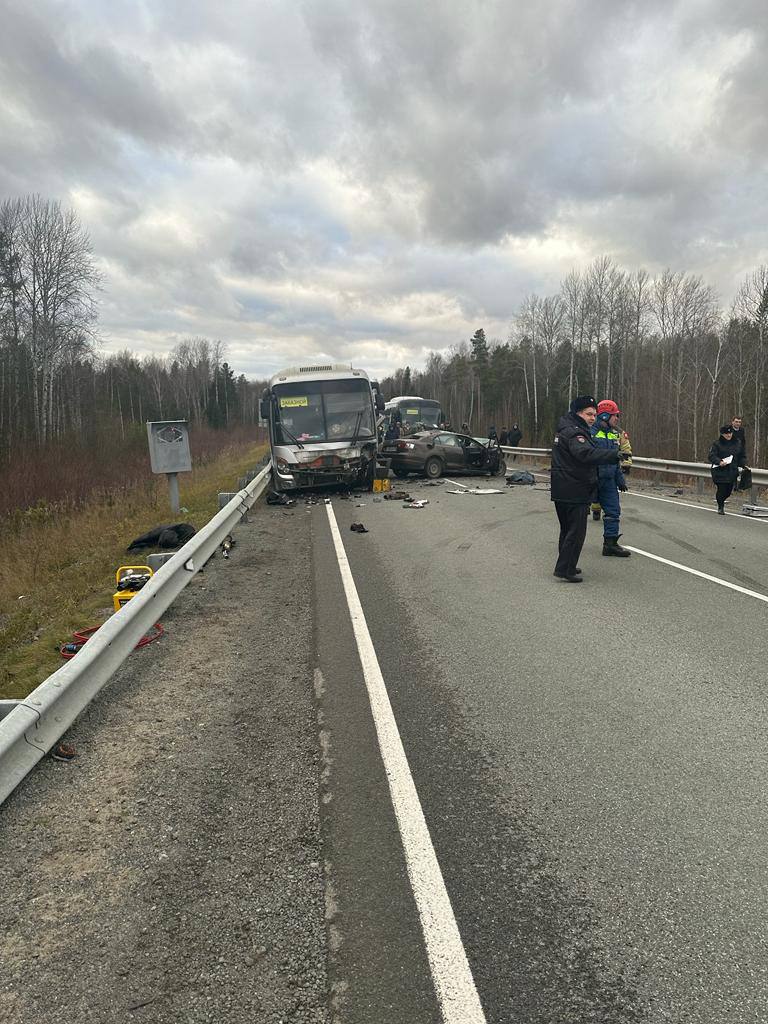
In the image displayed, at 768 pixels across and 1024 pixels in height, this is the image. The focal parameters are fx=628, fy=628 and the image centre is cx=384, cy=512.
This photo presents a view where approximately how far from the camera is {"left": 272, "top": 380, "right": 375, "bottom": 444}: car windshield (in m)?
15.6

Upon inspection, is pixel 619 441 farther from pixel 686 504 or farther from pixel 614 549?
pixel 686 504

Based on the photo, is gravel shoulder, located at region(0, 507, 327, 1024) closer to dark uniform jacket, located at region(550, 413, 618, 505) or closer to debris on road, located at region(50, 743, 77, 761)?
debris on road, located at region(50, 743, 77, 761)

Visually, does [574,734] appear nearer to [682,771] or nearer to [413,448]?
[682,771]

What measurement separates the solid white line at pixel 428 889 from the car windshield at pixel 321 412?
12008mm

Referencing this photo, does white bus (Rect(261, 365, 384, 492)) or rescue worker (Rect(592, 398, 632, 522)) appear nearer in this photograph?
rescue worker (Rect(592, 398, 632, 522))

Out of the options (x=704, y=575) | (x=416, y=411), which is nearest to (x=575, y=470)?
(x=704, y=575)

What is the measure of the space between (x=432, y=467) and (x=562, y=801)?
1769 centimetres

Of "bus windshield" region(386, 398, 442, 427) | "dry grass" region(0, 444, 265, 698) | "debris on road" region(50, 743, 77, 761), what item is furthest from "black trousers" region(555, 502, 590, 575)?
"bus windshield" region(386, 398, 442, 427)

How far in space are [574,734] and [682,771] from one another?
58 centimetres

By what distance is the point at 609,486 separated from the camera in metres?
8.34

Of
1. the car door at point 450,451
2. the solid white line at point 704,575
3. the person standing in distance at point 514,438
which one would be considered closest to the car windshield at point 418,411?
the person standing in distance at point 514,438

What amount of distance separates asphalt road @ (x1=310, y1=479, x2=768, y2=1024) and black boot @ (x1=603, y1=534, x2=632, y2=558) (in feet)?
5.92

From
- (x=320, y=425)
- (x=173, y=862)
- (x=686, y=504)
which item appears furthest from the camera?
(x=320, y=425)

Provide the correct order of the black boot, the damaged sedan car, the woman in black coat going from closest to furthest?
1. the black boot
2. the woman in black coat
3. the damaged sedan car
